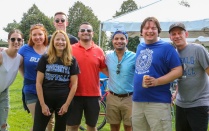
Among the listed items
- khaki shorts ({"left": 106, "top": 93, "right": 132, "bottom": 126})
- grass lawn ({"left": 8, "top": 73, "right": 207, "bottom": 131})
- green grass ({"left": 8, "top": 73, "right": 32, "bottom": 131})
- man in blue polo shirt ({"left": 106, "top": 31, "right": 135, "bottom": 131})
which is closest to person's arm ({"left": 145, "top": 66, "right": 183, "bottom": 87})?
man in blue polo shirt ({"left": 106, "top": 31, "right": 135, "bottom": 131})

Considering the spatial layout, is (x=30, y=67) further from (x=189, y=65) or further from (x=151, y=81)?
(x=189, y=65)

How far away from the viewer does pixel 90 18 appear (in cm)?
6019

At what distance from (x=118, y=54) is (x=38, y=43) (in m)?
1.31

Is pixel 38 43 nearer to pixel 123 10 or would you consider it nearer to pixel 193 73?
pixel 193 73

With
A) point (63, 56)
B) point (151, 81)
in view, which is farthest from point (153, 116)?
point (63, 56)

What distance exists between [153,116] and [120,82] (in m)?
1.02

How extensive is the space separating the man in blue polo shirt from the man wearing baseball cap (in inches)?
35.3

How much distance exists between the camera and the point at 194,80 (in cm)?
378

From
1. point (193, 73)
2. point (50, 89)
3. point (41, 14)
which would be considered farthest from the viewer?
point (41, 14)

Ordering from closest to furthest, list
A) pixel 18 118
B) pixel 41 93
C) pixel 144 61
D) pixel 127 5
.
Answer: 1. pixel 144 61
2. pixel 41 93
3. pixel 18 118
4. pixel 127 5

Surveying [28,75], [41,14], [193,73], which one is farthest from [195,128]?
[41,14]

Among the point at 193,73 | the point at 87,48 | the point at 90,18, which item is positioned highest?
the point at 90,18

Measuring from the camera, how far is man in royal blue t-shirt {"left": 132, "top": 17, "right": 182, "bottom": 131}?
11.7 ft

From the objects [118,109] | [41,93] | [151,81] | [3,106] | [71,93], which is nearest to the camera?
[151,81]
